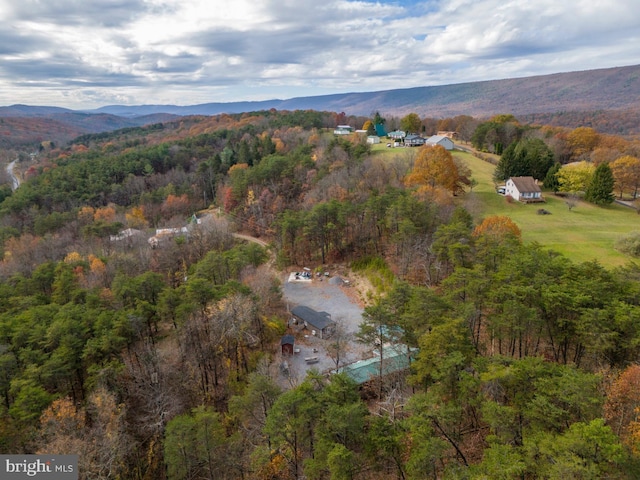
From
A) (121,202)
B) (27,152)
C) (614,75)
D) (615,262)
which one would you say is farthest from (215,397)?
(614,75)

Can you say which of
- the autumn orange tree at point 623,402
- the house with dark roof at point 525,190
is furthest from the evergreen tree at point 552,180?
the autumn orange tree at point 623,402

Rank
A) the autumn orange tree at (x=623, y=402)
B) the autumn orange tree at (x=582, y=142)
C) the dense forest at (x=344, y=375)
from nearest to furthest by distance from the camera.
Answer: the autumn orange tree at (x=623, y=402) → the dense forest at (x=344, y=375) → the autumn orange tree at (x=582, y=142)

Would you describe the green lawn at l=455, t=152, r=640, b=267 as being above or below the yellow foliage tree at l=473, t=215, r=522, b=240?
below

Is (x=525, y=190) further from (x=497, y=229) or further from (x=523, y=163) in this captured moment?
(x=497, y=229)

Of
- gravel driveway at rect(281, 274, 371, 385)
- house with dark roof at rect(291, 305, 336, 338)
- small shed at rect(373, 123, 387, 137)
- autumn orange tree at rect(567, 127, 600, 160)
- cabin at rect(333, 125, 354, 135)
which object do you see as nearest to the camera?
gravel driveway at rect(281, 274, 371, 385)

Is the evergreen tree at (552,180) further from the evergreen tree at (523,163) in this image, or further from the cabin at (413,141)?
the cabin at (413,141)

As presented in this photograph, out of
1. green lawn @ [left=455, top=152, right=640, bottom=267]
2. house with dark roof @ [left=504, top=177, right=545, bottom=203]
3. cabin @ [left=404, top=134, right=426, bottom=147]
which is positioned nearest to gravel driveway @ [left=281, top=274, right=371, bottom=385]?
green lawn @ [left=455, top=152, right=640, bottom=267]

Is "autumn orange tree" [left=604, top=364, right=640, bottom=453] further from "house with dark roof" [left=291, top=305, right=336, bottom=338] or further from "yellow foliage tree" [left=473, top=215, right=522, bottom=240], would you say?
"house with dark roof" [left=291, top=305, right=336, bottom=338]
